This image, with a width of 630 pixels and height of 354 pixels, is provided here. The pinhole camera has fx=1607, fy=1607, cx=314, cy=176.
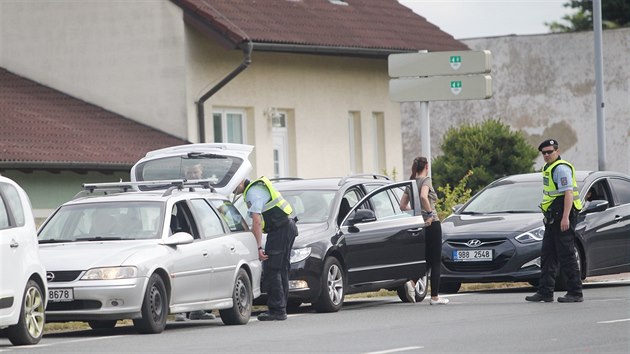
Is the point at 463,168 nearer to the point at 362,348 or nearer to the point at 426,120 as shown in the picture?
the point at 426,120

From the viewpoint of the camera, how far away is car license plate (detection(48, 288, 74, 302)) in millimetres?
15297

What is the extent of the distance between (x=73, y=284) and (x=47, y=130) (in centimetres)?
1457

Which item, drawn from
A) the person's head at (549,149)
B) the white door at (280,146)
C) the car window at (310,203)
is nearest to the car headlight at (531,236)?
the person's head at (549,149)

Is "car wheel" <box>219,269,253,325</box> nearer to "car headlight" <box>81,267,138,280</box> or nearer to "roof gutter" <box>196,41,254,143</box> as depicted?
"car headlight" <box>81,267,138,280</box>

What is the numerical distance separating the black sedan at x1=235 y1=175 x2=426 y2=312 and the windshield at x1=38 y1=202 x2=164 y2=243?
7.89ft

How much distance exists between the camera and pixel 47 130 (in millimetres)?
29516

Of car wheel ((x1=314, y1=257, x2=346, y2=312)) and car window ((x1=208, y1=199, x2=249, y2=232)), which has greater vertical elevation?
car window ((x1=208, y1=199, x2=249, y2=232))

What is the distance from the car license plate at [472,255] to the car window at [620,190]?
2.87 metres

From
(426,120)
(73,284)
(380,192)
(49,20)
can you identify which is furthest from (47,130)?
(73,284)

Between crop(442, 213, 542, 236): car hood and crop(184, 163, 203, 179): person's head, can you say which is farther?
crop(442, 213, 542, 236): car hood

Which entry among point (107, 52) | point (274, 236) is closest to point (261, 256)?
point (274, 236)

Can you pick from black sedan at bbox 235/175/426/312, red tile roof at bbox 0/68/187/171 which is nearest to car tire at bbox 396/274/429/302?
black sedan at bbox 235/175/426/312

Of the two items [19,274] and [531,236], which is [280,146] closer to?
[531,236]

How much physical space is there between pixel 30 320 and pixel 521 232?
27.6ft
